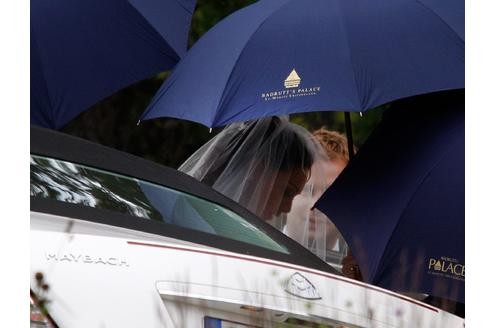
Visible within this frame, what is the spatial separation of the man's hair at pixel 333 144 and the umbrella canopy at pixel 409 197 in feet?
2.59

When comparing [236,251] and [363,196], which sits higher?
[363,196]

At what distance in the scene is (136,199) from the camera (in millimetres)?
3580

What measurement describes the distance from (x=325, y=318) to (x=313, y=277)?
16 centimetres

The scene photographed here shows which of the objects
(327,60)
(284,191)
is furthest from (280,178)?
(327,60)

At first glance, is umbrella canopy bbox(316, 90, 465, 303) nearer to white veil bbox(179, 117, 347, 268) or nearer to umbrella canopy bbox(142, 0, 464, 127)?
umbrella canopy bbox(142, 0, 464, 127)

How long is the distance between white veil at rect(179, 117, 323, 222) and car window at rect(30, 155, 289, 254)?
1.69 meters

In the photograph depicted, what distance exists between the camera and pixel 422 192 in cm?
477

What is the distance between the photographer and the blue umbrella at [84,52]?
596 cm

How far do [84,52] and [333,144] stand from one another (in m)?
1.36

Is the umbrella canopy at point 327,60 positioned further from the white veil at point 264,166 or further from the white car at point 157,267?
the white car at point 157,267

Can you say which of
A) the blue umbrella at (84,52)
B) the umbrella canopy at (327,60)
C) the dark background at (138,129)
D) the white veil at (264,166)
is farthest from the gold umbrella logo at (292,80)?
the dark background at (138,129)
